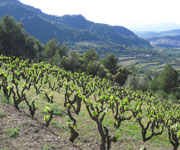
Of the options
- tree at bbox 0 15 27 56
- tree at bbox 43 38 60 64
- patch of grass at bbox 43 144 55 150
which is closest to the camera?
patch of grass at bbox 43 144 55 150

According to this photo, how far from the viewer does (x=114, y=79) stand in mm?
71875

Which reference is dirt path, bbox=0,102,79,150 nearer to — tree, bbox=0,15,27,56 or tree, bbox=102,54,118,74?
tree, bbox=0,15,27,56

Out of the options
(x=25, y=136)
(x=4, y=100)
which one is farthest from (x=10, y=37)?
(x=25, y=136)

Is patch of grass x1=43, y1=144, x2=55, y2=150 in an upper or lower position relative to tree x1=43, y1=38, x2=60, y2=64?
lower

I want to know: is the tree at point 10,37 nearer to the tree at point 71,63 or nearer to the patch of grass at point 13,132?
the tree at point 71,63

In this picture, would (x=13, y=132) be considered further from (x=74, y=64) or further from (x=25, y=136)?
(x=74, y=64)

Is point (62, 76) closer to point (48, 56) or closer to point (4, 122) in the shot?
point (4, 122)

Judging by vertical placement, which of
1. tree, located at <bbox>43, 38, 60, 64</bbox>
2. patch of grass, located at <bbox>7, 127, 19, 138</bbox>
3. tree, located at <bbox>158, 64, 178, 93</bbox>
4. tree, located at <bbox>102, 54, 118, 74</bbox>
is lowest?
tree, located at <bbox>158, 64, 178, 93</bbox>

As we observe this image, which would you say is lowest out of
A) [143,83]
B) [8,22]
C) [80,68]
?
[143,83]

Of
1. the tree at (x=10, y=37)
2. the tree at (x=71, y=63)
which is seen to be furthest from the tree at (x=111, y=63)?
the tree at (x=10, y=37)

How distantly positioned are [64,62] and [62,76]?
36.4 metres

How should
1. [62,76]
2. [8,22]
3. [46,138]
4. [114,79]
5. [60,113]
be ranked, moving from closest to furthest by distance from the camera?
[46,138] < [60,113] < [62,76] < [8,22] < [114,79]

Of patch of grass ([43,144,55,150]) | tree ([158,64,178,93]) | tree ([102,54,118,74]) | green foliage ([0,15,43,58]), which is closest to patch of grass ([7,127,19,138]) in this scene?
patch of grass ([43,144,55,150])

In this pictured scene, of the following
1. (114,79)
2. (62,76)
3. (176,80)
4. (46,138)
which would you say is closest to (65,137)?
(46,138)
